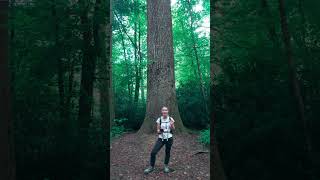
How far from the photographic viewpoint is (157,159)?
336 inches

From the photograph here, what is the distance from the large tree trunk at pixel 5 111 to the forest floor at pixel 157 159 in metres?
2.88

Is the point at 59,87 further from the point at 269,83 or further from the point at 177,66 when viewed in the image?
the point at 177,66

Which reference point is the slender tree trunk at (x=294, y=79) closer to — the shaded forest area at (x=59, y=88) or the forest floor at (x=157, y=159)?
the forest floor at (x=157, y=159)

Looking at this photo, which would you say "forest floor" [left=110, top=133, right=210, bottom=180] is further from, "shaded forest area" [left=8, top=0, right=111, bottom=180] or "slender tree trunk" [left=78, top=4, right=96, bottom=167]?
"slender tree trunk" [left=78, top=4, right=96, bottom=167]

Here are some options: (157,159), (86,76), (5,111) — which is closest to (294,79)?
(86,76)

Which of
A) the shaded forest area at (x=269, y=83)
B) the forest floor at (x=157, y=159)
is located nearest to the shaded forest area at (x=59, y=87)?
the shaded forest area at (x=269, y=83)

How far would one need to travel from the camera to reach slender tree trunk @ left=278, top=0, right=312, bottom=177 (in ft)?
18.4

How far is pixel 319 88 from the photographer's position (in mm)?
5625

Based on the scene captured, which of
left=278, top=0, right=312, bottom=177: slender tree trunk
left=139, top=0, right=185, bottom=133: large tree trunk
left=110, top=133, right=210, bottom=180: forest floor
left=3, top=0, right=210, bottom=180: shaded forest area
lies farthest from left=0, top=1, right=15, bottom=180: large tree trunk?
left=139, top=0, right=185, bottom=133: large tree trunk

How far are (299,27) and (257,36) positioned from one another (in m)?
0.73

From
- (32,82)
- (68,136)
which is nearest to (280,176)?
(68,136)

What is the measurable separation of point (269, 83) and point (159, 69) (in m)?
4.96

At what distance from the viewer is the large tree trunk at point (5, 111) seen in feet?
18.3

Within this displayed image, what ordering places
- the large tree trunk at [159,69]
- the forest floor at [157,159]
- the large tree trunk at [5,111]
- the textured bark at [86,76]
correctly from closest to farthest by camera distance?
the large tree trunk at [5,111] < the textured bark at [86,76] < the forest floor at [157,159] < the large tree trunk at [159,69]
